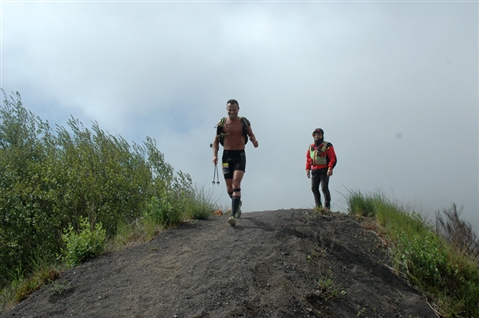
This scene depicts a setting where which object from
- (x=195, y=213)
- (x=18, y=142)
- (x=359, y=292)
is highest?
(x=18, y=142)

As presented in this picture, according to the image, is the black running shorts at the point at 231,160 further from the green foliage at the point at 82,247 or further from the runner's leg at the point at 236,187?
the green foliage at the point at 82,247

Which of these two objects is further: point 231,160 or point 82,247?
point 231,160

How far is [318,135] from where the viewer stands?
9.26 m

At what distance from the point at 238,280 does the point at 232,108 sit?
3621 millimetres

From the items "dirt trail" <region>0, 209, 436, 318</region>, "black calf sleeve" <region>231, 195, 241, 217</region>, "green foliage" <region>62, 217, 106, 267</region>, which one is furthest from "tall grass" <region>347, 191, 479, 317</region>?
"green foliage" <region>62, 217, 106, 267</region>

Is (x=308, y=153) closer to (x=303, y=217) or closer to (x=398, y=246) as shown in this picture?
(x=303, y=217)

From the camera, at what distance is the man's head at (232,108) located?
24.5 feet

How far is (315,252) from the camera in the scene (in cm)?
593

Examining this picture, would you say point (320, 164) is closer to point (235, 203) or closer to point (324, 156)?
point (324, 156)

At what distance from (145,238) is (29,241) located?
28.0ft

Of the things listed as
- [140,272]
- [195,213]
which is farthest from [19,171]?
[140,272]

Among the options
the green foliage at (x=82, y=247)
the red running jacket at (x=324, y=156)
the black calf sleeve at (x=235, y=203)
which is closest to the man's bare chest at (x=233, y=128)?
the black calf sleeve at (x=235, y=203)

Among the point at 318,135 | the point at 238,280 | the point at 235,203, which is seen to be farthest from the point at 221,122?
the point at 238,280

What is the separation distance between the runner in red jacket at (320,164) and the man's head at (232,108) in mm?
2492
